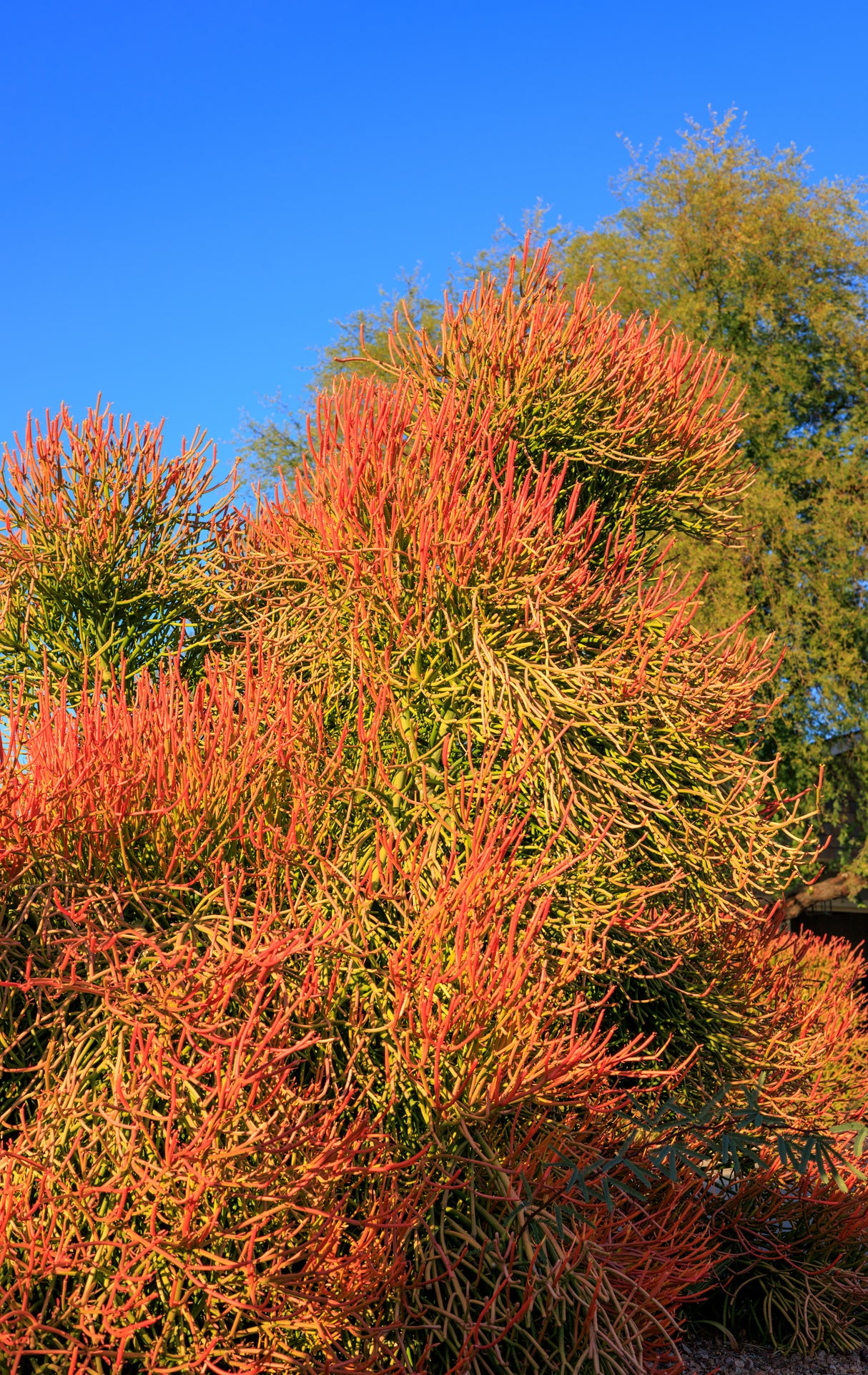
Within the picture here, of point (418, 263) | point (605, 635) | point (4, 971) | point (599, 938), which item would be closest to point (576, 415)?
point (605, 635)

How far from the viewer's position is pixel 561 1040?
5.79 metres

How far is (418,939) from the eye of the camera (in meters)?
6.68

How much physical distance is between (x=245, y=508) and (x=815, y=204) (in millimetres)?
18623

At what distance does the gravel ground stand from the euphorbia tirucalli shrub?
32cm

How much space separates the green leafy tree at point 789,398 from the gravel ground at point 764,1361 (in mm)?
12971

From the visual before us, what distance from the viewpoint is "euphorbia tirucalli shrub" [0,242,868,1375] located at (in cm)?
508

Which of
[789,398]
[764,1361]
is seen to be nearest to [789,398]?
[789,398]

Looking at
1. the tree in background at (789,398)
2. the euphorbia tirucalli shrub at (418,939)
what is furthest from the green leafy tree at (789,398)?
the euphorbia tirucalli shrub at (418,939)

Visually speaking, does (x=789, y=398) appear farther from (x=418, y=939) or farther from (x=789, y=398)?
(x=418, y=939)

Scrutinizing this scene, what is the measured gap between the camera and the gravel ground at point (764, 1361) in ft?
25.9

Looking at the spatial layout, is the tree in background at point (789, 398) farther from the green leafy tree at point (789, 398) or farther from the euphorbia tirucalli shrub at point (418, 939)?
the euphorbia tirucalli shrub at point (418, 939)

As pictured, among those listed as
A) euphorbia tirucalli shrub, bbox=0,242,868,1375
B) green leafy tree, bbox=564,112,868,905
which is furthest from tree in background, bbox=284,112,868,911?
euphorbia tirucalli shrub, bbox=0,242,868,1375

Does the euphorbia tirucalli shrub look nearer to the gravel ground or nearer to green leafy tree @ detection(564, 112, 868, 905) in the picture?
the gravel ground

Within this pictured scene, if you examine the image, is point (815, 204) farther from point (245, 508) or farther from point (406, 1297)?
point (406, 1297)
